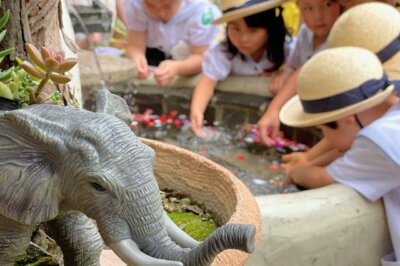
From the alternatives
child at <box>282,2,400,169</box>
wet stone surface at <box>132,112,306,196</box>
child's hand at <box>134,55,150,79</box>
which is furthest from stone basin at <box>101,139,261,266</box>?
child's hand at <box>134,55,150,79</box>

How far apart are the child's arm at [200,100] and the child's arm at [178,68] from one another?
0.11 metres

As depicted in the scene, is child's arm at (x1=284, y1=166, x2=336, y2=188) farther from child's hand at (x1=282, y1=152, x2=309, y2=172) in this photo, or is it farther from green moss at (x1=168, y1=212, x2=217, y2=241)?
green moss at (x1=168, y1=212, x2=217, y2=241)

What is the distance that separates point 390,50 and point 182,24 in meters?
1.05

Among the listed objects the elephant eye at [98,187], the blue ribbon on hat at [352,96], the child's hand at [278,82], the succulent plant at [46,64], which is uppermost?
the succulent plant at [46,64]

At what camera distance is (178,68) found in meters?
2.10

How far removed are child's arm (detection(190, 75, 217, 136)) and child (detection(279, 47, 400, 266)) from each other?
1.59 ft

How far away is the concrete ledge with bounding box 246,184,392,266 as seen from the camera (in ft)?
3.55

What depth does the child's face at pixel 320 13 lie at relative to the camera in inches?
72.6

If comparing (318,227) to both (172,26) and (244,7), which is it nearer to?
(244,7)

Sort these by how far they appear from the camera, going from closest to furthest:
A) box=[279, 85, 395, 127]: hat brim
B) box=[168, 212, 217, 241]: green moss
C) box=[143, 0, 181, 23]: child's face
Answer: box=[168, 212, 217, 241]: green moss
box=[279, 85, 395, 127]: hat brim
box=[143, 0, 181, 23]: child's face

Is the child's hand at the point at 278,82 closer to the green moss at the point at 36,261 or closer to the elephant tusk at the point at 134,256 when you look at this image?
the green moss at the point at 36,261

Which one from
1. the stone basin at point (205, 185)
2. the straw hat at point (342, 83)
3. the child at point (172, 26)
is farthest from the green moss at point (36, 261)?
the child at point (172, 26)

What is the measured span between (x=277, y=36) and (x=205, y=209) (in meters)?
1.24

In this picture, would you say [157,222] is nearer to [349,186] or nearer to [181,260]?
[181,260]
